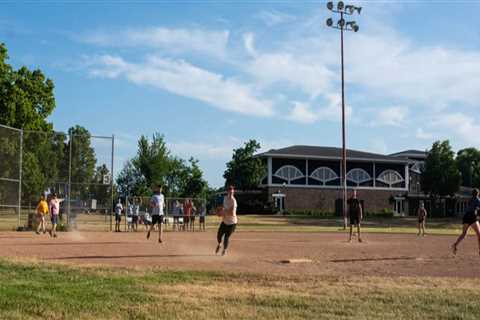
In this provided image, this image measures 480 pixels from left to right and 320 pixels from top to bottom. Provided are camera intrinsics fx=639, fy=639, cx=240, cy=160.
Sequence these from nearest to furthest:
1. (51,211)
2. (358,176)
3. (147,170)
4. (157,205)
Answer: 1. (157,205)
2. (51,211)
3. (147,170)
4. (358,176)

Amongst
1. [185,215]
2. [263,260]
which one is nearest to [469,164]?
[185,215]

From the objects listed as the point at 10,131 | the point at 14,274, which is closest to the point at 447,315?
the point at 14,274

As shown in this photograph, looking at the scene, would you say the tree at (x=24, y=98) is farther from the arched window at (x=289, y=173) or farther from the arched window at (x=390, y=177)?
the arched window at (x=390, y=177)

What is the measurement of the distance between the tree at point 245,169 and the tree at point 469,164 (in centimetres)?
3898

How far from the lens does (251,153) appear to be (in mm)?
71438

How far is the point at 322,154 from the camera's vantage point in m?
73.4

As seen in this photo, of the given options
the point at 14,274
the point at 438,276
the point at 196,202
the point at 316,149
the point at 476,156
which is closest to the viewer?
the point at 14,274

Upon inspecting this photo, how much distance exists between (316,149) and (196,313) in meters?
68.6

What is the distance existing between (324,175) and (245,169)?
32.7ft

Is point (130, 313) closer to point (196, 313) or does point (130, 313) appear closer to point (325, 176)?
point (196, 313)

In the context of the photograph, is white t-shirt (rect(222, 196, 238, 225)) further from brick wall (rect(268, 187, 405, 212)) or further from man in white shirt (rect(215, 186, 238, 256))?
brick wall (rect(268, 187, 405, 212))

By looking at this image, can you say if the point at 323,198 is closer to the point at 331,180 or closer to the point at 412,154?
the point at 331,180

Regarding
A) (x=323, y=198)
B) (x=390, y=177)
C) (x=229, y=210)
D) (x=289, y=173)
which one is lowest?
(x=229, y=210)

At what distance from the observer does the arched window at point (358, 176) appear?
74.1 metres
